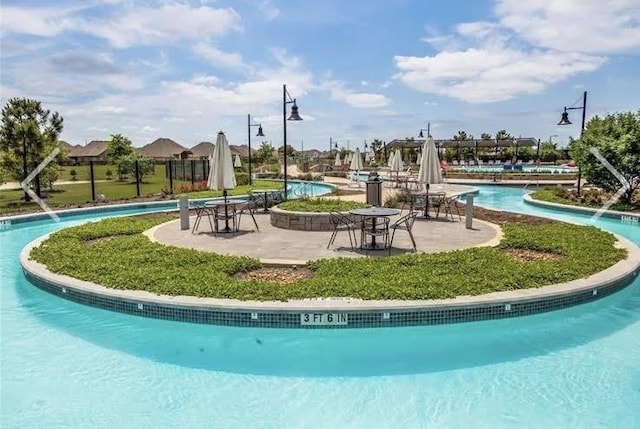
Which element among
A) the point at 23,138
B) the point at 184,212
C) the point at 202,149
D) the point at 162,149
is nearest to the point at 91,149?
the point at 162,149

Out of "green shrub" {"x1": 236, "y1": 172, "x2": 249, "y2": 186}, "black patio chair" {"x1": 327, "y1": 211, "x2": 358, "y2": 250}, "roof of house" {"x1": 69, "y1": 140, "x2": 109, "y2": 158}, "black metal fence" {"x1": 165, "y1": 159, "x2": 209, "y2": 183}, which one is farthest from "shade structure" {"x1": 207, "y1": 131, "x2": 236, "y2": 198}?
"roof of house" {"x1": 69, "y1": 140, "x2": 109, "y2": 158}

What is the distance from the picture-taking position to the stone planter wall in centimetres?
1039

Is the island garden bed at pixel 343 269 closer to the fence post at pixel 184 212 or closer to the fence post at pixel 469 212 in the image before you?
the fence post at pixel 469 212

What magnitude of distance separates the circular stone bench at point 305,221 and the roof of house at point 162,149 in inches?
2040

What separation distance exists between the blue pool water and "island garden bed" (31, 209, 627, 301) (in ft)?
1.72

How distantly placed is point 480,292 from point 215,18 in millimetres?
10528

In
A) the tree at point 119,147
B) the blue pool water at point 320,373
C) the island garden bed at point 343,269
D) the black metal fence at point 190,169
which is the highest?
the tree at point 119,147

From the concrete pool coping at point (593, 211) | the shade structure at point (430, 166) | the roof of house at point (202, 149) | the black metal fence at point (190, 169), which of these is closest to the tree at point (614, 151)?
the concrete pool coping at point (593, 211)

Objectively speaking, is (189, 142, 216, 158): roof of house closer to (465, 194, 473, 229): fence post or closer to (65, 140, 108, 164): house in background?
(65, 140, 108, 164): house in background

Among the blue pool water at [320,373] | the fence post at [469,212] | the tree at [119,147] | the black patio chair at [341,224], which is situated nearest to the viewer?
the blue pool water at [320,373]

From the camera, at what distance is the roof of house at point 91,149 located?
62.9 metres

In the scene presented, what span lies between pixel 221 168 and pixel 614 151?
13535 mm

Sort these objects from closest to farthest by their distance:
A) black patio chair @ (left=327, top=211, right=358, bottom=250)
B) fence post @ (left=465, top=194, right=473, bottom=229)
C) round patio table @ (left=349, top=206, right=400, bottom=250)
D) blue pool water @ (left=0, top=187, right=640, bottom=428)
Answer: blue pool water @ (left=0, top=187, right=640, bottom=428)
round patio table @ (left=349, top=206, right=400, bottom=250)
black patio chair @ (left=327, top=211, right=358, bottom=250)
fence post @ (left=465, top=194, right=473, bottom=229)

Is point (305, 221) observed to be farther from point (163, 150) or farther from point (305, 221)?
point (163, 150)
